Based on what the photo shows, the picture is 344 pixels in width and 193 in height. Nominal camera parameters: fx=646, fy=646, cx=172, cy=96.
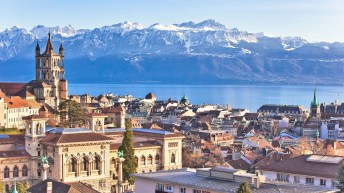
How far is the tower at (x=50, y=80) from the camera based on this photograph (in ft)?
300

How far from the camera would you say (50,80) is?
318ft

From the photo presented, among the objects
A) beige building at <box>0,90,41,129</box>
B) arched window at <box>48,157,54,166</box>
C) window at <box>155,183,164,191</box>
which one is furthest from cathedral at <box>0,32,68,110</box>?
window at <box>155,183,164,191</box>

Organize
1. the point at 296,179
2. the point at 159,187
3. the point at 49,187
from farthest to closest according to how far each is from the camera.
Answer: the point at 296,179 < the point at 159,187 < the point at 49,187

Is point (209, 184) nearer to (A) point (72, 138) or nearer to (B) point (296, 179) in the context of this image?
(B) point (296, 179)

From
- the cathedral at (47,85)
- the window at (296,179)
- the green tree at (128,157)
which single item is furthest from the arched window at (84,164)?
the cathedral at (47,85)

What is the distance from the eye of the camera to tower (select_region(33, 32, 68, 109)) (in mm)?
91500

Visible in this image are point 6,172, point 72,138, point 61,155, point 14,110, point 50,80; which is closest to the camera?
point 6,172

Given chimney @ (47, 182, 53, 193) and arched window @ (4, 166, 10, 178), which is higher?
chimney @ (47, 182, 53, 193)

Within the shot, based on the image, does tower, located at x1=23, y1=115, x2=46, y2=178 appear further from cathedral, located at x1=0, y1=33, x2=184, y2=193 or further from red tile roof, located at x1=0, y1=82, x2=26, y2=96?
red tile roof, located at x1=0, y1=82, x2=26, y2=96

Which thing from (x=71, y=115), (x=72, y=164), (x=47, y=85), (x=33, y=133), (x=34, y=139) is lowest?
(x=72, y=164)

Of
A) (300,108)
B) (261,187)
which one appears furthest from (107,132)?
(300,108)

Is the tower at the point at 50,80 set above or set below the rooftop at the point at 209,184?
above

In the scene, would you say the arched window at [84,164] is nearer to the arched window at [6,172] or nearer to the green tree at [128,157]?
the green tree at [128,157]

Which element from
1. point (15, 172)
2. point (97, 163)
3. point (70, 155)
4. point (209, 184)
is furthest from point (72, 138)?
point (209, 184)
